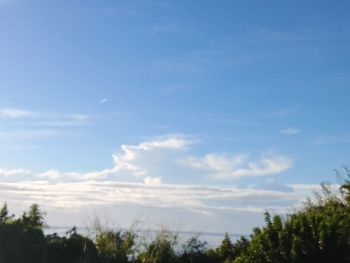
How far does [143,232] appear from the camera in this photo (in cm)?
2144

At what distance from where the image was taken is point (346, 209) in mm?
22422

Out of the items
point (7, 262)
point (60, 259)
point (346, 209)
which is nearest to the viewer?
point (7, 262)

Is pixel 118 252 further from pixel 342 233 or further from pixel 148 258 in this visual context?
pixel 342 233

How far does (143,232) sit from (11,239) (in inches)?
208

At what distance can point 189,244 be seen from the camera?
21.3 meters

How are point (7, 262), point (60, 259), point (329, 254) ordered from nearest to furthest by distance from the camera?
point (329, 254) → point (7, 262) → point (60, 259)

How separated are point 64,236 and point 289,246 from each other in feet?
28.3

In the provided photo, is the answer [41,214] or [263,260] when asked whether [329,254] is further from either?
[41,214]

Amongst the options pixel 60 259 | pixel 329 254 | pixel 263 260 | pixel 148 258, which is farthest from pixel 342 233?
pixel 60 259

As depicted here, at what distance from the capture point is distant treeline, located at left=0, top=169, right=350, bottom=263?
14.6 metres

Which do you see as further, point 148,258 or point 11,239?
point 148,258

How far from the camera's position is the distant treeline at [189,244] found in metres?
14.6

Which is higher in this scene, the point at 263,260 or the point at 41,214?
the point at 41,214

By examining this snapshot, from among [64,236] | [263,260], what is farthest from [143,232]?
[263,260]
